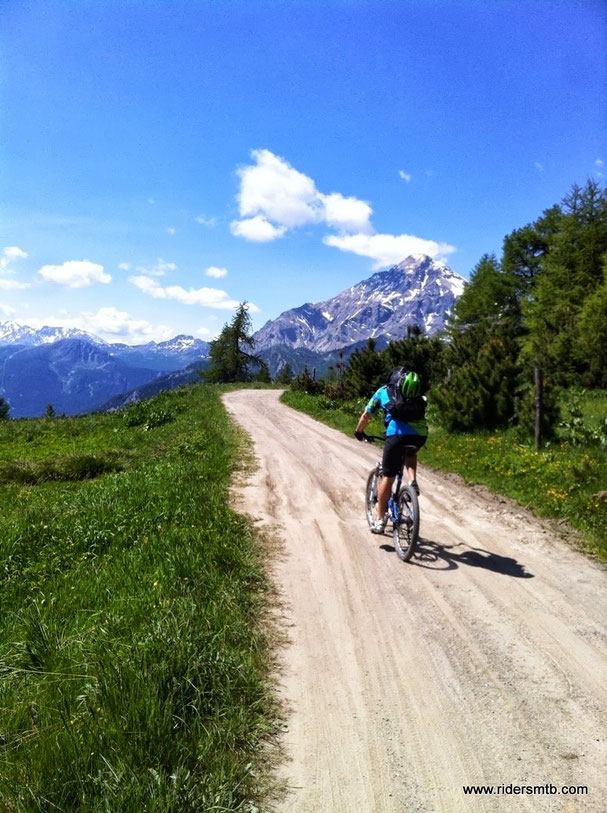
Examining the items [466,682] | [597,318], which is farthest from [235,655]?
[597,318]

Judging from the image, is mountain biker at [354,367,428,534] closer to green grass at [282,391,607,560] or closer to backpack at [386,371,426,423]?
backpack at [386,371,426,423]

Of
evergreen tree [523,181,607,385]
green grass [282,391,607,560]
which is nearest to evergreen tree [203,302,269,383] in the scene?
evergreen tree [523,181,607,385]

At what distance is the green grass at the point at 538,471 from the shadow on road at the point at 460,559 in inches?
56.6

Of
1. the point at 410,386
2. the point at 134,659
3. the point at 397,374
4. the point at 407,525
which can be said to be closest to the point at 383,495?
the point at 407,525

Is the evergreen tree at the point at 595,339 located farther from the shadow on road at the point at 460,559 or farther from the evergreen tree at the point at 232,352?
the evergreen tree at the point at 232,352

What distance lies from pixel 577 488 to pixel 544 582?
13.1 feet

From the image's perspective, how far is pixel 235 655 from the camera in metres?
4.08

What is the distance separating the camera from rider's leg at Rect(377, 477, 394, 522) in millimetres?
7211

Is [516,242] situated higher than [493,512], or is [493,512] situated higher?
[516,242]

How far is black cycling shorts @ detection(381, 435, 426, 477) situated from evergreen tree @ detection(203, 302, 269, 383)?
6184cm

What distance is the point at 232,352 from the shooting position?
67.6 metres

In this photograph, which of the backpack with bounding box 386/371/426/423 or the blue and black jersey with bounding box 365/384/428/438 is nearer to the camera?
the backpack with bounding box 386/371/426/423

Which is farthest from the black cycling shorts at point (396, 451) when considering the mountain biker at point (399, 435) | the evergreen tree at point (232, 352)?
the evergreen tree at point (232, 352)

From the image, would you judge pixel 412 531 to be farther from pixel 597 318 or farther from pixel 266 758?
pixel 597 318
